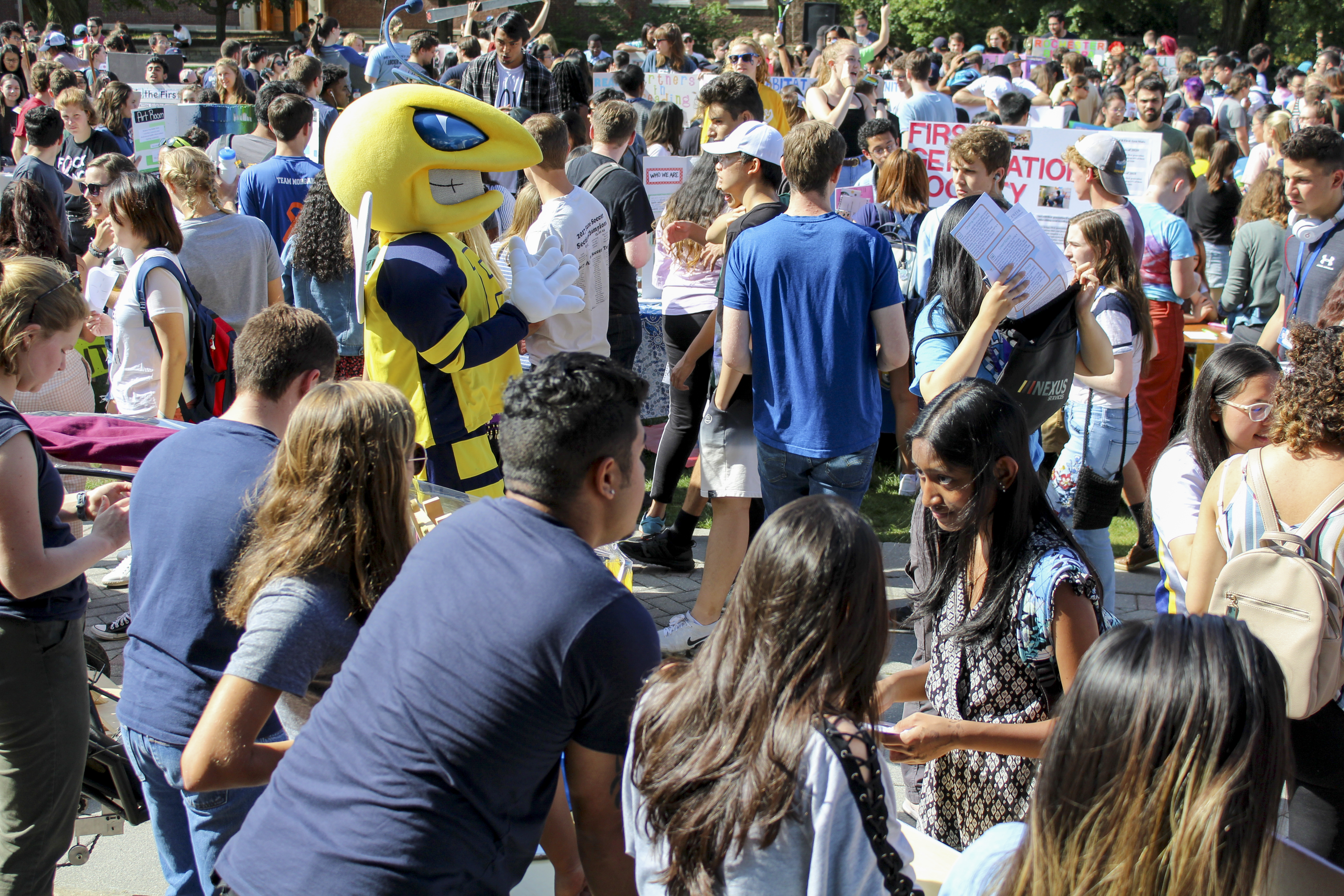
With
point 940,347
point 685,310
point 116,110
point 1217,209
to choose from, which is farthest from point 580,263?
point 116,110

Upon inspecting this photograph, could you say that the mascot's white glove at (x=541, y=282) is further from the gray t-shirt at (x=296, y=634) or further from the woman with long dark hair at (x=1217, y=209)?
the woman with long dark hair at (x=1217, y=209)

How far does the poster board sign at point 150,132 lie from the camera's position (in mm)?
9000

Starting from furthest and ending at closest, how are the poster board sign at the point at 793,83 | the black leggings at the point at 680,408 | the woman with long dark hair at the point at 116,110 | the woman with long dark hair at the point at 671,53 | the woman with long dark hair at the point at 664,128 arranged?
the woman with long dark hair at the point at 671,53, the poster board sign at the point at 793,83, the woman with long dark hair at the point at 116,110, the woman with long dark hair at the point at 664,128, the black leggings at the point at 680,408

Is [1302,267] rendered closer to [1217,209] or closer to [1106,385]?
[1106,385]

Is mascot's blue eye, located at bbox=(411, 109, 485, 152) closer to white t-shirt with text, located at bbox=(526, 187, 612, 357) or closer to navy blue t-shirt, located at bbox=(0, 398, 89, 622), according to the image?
white t-shirt with text, located at bbox=(526, 187, 612, 357)

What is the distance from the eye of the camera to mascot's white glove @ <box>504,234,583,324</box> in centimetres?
403

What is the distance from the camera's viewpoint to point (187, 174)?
15.5ft

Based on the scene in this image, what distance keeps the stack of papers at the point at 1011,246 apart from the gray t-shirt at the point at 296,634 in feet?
7.17

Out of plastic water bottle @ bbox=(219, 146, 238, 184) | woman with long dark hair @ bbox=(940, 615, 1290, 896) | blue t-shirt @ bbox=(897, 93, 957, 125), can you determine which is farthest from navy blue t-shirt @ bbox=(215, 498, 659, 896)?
blue t-shirt @ bbox=(897, 93, 957, 125)

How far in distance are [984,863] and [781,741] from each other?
0.33 m

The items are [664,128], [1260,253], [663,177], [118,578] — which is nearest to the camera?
[118,578]

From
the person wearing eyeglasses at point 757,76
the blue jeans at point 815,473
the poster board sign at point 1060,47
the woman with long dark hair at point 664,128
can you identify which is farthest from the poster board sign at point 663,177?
the poster board sign at point 1060,47

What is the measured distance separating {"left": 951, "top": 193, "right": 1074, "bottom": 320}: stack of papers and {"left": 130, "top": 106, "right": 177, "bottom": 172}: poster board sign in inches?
304

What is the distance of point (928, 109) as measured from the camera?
30.5ft
